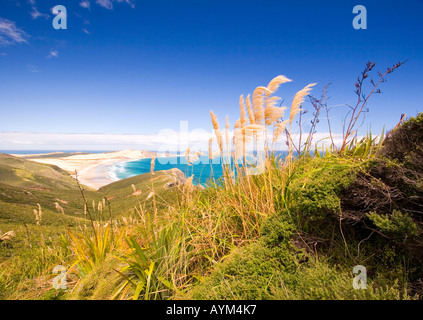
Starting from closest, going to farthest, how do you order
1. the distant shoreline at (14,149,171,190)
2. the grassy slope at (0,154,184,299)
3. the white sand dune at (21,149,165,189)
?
the grassy slope at (0,154,184,299) < the white sand dune at (21,149,165,189) < the distant shoreline at (14,149,171,190)

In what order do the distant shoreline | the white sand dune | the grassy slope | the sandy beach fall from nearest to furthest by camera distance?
the grassy slope, the white sand dune, the sandy beach, the distant shoreline

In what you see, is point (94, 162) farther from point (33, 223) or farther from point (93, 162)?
point (33, 223)

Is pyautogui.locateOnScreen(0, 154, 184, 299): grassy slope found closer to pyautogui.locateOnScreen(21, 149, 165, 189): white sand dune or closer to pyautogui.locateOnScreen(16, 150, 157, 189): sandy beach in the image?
pyautogui.locateOnScreen(21, 149, 165, 189): white sand dune

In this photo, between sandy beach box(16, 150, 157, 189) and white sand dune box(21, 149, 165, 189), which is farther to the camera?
sandy beach box(16, 150, 157, 189)

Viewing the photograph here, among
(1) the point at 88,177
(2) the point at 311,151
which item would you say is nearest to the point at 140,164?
(1) the point at 88,177

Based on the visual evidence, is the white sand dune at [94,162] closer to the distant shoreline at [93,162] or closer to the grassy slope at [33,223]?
the distant shoreline at [93,162]

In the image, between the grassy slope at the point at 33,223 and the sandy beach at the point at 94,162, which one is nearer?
the grassy slope at the point at 33,223

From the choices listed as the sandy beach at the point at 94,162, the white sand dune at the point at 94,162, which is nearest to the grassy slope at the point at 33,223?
the white sand dune at the point at 94,162

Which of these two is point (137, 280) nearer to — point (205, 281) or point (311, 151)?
point (205, 281)

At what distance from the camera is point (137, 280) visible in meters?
2.84

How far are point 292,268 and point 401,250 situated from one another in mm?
1130

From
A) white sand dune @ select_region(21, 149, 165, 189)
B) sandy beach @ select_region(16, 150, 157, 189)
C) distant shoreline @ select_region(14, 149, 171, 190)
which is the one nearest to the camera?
white sand dune @ select_region(21, 149, 165, 189)

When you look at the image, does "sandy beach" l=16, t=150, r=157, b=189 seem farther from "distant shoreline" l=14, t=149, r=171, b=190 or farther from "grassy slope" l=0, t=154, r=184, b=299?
"grassy slope" l=0, t=154, r=184, b=299

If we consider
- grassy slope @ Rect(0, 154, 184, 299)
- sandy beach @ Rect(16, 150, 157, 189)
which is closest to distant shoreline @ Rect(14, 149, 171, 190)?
sandy beach @ Rect(16, 150, 157, 189)
